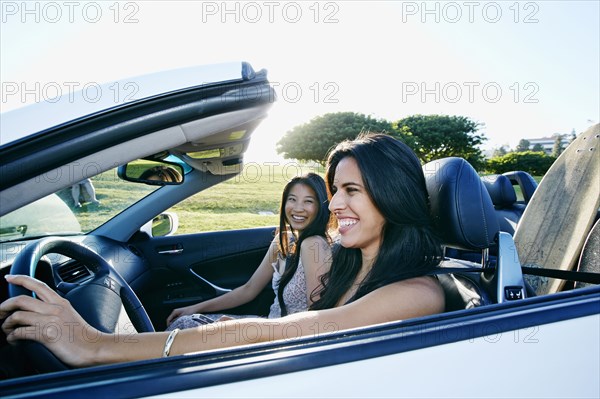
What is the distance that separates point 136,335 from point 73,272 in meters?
1.04

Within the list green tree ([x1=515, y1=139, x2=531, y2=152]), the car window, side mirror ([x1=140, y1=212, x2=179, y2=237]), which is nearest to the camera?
the car window

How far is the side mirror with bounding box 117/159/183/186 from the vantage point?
2.15m

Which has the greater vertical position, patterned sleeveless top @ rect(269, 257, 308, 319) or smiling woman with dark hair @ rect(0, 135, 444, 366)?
smiling woman with dark hair @ rect(0, 135, 444, 366)

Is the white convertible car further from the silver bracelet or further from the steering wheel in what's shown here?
the silver bracelet

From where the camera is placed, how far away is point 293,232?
2738 millimetres

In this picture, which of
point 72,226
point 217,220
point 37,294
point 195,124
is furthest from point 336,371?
point 217,220

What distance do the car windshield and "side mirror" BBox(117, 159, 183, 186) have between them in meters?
0.06

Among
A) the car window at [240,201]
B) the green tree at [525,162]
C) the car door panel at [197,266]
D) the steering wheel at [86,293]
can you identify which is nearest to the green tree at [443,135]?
the green tree at [525,162]

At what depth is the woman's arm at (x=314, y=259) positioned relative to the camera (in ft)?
7.23

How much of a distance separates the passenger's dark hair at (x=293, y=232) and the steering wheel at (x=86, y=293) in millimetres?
798

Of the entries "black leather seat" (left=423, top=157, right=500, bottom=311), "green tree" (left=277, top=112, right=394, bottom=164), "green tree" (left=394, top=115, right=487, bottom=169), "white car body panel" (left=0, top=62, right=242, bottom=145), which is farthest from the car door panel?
"green tree" (left=394, top=115, right=487, bottom=169)

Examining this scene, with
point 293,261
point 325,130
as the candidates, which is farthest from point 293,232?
point 325,130

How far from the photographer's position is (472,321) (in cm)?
108

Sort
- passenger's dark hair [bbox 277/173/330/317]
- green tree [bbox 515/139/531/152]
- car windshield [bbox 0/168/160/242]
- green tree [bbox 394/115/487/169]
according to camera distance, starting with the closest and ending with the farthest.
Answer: car windshield [bbox 0/168/160/242], passenger's dark hair [bbox 277/173/330/317], green tree [bbox 515/139/531/152], green tree [bbox 394/115/487/169]
